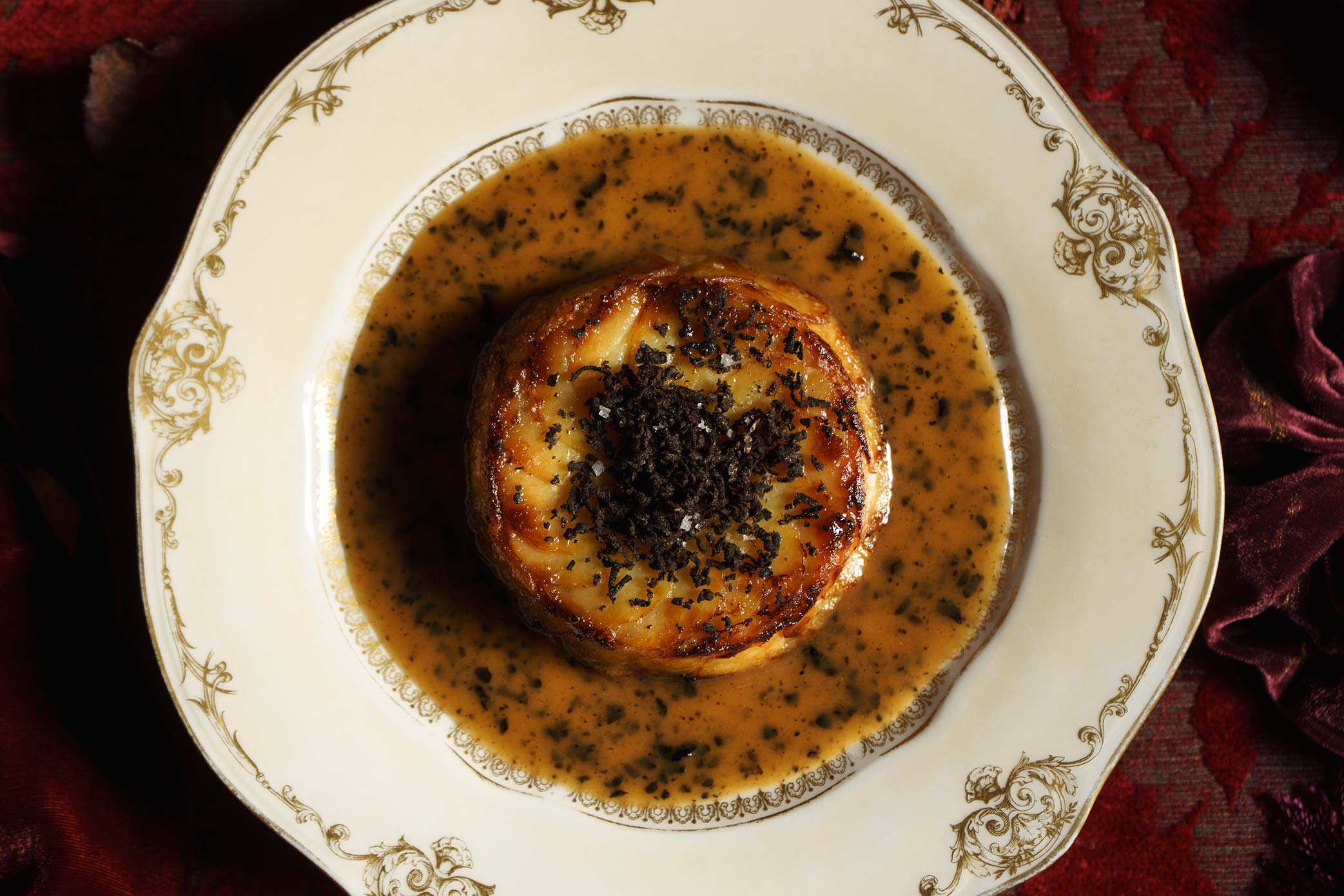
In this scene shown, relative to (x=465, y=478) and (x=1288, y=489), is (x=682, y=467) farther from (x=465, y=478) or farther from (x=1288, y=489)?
(x=1288, y=489)

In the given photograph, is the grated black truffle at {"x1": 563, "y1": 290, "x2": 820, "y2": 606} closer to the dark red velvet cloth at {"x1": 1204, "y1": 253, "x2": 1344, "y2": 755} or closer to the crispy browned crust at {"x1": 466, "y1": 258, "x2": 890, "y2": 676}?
the crispy browned crust at {"x1": 466, "y1": 258, "x2": 890, "y2": 676}

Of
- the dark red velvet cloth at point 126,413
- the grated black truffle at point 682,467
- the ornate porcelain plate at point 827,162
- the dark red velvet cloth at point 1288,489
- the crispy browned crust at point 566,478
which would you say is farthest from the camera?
the dark red velvet cloth at point 1288,489

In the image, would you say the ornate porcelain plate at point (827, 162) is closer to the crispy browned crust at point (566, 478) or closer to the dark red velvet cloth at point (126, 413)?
the dark red velvet cloth at point (126, 413)

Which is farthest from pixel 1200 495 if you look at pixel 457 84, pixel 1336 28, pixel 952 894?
pixel 457 84

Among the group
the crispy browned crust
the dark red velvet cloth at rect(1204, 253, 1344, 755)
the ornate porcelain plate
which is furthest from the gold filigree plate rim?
the crispy browned crust

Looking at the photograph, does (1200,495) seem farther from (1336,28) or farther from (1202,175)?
(1336,28)

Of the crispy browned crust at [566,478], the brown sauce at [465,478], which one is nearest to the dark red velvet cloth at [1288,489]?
the brown sauce at [465,478]
